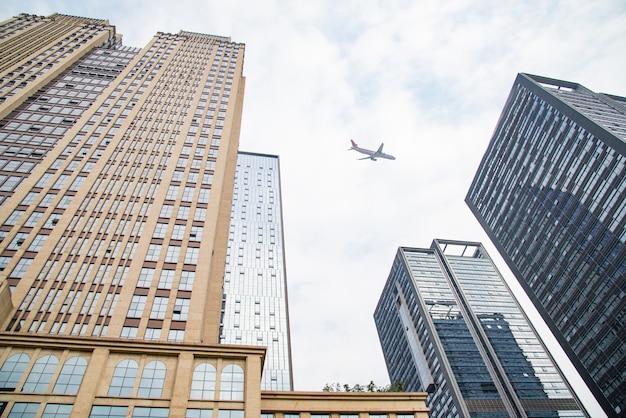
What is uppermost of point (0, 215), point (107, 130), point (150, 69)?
point (150, 69)

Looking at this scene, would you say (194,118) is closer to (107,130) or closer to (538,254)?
(107,130)

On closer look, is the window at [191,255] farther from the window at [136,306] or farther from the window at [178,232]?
the window at [136,306]

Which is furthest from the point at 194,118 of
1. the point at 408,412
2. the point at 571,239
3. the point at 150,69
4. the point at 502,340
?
the point at 502,340

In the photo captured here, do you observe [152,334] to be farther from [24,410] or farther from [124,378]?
[24,410]

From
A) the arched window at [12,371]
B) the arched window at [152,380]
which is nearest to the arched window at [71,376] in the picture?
the arched window at [12,371]

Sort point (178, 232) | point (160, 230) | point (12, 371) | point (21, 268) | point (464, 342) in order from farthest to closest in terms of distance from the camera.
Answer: point (464, 342) → point (178, 232) → point (160, 230) → point (21, 268) → point (12, 371)

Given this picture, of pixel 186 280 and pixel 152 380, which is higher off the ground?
pixel 186 280

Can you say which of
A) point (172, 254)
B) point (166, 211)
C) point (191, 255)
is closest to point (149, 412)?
point (172, 254)

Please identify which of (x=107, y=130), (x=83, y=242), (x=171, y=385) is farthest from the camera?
(x=107, y=130)
